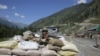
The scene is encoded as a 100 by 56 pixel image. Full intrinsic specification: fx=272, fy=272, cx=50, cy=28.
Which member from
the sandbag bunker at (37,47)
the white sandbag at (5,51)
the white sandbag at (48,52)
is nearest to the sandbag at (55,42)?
the sandbag bunker at (37,47)

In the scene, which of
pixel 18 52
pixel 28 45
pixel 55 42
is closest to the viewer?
pixel 18 52

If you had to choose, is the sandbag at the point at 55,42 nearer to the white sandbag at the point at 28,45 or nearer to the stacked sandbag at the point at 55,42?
the stacked sandbag at the point at 55,42

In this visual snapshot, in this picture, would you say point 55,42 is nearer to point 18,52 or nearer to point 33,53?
point 33,53

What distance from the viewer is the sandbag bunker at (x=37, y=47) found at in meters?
5.81

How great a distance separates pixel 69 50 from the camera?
633cm

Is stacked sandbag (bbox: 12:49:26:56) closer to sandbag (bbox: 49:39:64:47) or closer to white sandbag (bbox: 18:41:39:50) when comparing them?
white sandbag (bbox: 18:41:39:50)

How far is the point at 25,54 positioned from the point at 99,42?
2113 cm

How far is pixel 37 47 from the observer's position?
19.5 feet

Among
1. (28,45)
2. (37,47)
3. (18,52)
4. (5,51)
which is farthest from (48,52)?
(5,51)

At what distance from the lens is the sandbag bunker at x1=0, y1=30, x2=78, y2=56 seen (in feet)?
19.1

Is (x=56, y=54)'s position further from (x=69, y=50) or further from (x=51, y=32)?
(x=51, y=32)

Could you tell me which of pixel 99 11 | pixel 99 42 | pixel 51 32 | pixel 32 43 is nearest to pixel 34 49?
pixel 32 43

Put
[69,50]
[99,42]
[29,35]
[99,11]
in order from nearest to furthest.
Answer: [69,50] < [29,35] < [99,42] < [99,11]

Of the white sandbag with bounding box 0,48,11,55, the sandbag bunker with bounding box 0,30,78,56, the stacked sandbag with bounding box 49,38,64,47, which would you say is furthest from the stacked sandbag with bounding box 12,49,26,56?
the stacked sandbag with bounding box 49,38,64,47
